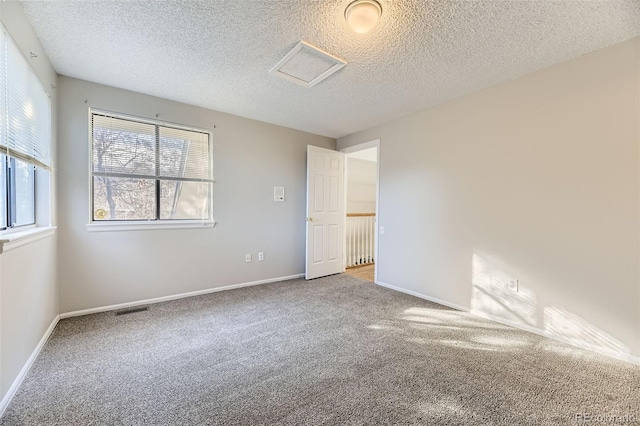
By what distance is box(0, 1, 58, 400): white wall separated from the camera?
1518 mm

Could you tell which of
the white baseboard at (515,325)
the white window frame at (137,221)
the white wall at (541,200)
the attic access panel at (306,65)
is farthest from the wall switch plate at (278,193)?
the white baseboard at (515,325)

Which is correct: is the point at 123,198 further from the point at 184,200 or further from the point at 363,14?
the point at 363,14

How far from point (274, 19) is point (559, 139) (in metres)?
2.59

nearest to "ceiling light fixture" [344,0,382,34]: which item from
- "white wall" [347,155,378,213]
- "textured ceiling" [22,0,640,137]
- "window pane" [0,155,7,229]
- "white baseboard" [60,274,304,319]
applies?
"textured ceiling" [22,0,640,137]

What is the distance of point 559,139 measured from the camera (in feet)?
7.70

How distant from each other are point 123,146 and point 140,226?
0.92 meters

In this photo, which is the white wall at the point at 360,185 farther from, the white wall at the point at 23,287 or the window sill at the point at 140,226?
the white wall at the point at 23,287

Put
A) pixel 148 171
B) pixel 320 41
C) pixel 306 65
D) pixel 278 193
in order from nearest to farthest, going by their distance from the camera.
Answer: pixel 320 41, pixel 306 65, pixel 148 171, pixel 278 193

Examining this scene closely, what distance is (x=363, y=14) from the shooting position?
169 cm

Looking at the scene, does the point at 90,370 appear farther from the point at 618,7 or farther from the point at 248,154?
the point at 618,7

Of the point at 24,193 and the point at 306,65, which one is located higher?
the point at 306,65

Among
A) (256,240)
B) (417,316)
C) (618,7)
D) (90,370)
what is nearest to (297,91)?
(256,240)

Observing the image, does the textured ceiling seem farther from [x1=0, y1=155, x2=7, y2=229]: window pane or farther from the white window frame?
[x1=0, y1=155, x2=7, y2=229]: window pane

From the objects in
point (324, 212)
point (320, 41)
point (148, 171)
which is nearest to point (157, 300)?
point (148, 171)
